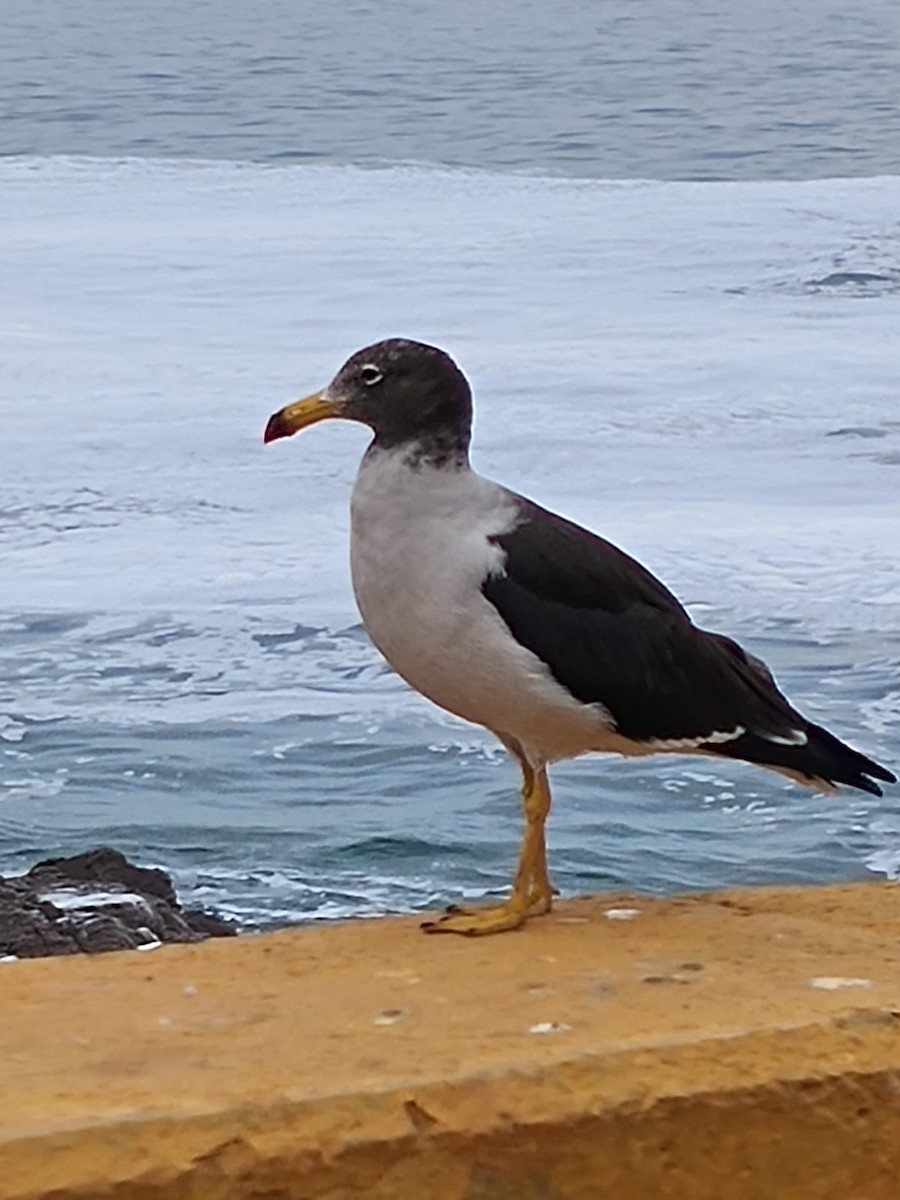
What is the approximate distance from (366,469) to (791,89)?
19636mm

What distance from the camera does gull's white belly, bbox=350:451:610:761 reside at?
258cm

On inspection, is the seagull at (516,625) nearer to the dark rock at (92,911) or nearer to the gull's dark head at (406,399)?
the gull's dark head at (406,399)

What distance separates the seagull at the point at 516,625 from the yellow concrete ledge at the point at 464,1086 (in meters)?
0.49

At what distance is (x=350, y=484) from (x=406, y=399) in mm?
6083

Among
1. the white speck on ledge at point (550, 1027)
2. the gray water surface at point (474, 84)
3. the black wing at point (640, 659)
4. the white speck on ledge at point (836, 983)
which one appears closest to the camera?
the white speck on ledge at point (550, 1027)

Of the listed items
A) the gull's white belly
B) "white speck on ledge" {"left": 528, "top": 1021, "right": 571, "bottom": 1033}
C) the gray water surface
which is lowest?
the gray water surface

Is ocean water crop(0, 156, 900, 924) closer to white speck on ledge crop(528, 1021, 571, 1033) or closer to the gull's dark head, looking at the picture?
the gull's dark head

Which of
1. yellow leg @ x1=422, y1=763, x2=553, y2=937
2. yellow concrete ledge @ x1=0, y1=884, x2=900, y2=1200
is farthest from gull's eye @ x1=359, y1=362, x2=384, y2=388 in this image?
yellow concrete ledge @ x1=0, y1=884, x2=900, y2=1200

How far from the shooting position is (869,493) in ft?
27.9

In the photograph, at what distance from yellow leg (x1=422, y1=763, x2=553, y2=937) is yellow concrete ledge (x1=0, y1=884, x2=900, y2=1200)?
0.39 m

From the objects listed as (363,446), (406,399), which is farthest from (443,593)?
(363,446)

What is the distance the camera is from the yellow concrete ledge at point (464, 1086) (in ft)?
5.31

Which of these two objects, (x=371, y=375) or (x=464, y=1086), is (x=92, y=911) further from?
(x=464, y=1086)

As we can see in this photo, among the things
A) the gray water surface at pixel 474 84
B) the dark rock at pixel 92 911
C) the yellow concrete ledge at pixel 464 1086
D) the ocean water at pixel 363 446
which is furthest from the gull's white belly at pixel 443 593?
the gray water surface at pixel 474 84
